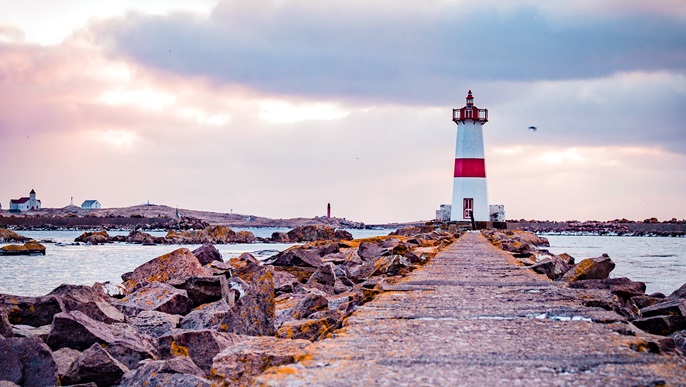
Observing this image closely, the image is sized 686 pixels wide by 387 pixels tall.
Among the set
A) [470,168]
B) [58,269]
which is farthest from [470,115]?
[58,269]

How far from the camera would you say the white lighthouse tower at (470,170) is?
29.0m

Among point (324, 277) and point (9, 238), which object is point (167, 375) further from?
point (9, 238)

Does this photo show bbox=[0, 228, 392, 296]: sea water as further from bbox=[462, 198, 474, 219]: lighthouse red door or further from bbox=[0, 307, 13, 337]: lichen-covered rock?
bbox=[462, 198, 474, 219]: lighthouse red door

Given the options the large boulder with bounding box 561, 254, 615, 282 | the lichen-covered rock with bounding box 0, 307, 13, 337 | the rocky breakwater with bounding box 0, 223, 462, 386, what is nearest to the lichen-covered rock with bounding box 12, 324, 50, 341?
the rocky breakwater with bounding box 0, 223, 462, 386

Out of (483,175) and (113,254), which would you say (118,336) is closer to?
(113,254)

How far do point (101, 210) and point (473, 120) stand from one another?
86.2 metres

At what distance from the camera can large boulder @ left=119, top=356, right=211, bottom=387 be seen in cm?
380

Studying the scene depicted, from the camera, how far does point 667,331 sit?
5.32 metres

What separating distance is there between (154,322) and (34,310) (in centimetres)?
107

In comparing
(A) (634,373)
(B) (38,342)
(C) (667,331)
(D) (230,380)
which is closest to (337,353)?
(D) (230,380)

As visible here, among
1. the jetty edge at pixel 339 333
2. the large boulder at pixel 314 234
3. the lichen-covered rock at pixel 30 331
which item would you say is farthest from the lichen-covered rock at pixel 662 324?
the large boulder at pixel 314 234

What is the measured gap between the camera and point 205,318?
6.37 metres

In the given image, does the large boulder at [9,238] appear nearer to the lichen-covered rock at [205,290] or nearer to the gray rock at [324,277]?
the gray rock at [324,277]

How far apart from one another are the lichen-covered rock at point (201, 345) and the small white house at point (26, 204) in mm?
108996
